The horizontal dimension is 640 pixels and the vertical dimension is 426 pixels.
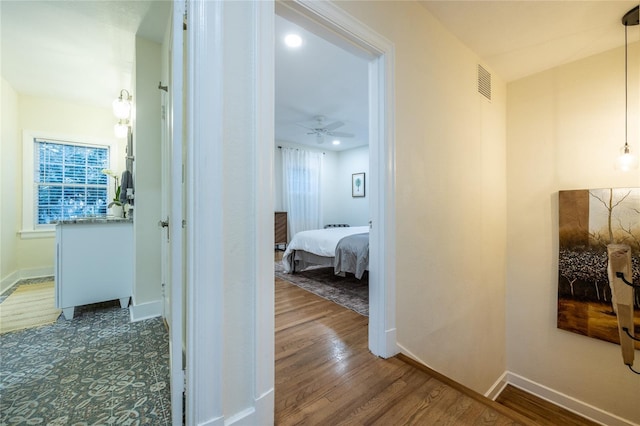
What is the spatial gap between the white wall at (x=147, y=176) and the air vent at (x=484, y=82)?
3.15 meters

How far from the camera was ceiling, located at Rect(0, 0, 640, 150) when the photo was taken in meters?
1.93

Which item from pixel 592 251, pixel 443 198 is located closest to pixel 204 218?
pixel 443 198

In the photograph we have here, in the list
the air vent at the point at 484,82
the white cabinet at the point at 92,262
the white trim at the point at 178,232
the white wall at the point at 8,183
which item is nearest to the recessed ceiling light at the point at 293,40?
the white trim at the point at 178,232

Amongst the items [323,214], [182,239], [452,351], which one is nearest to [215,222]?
[182,239]

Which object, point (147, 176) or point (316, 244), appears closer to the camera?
point (147, 176)

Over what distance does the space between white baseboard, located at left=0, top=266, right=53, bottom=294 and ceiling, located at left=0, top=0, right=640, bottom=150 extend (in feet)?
8.31

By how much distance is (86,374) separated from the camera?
1.52 metres

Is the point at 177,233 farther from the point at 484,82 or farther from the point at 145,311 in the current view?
the point at 484,82

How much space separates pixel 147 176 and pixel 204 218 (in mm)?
1857

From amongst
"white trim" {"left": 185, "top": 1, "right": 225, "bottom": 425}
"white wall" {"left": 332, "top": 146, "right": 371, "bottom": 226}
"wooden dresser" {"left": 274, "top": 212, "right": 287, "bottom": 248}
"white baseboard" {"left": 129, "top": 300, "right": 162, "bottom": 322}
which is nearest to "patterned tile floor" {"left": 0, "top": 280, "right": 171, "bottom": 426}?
"white baseboard" {"left": 129, "top": 300, "right": 162, "bottom": 322}

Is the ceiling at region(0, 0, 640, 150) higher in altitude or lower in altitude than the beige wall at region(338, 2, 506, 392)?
higher

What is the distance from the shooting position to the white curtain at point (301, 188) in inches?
242

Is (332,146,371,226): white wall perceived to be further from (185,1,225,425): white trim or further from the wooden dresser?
(185,1,225,425): white trim

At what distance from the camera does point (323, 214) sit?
22.7 feet
